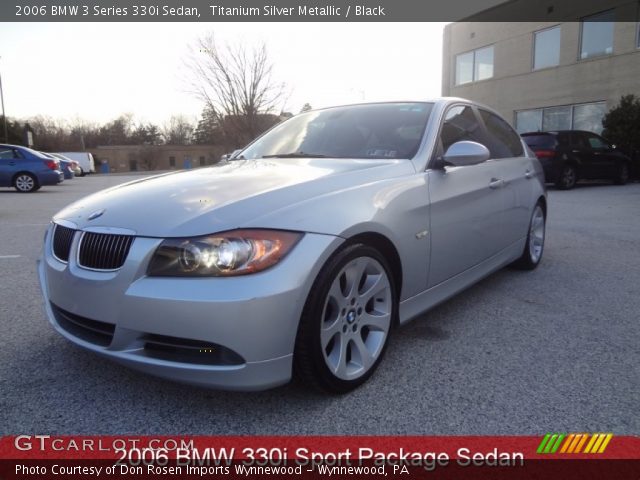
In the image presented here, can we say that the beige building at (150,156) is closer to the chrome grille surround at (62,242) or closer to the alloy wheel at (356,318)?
the chrome grille surround at (62,242)

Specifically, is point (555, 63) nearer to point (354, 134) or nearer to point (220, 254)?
point (354, 134)

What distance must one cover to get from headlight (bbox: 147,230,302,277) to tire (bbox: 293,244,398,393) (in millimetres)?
263

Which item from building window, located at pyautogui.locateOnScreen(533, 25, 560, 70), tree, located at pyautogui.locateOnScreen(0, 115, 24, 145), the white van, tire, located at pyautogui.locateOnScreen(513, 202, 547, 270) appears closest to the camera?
tire, located at pyautogui.locateOnScreen(513, 202, 547, 270)

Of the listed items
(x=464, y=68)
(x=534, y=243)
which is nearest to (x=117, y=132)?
(x=464, y=68)

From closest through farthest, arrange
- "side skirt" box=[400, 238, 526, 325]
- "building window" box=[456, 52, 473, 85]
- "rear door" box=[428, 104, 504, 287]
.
A: "side skirt" box=[400, 238, 526, 325] < "rear door" box=[428, 104, 504, 287] < "building window" box=[456, 52, 473, 85]

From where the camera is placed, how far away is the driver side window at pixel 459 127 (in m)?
3.14

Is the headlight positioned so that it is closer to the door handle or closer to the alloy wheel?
the alloy wheel

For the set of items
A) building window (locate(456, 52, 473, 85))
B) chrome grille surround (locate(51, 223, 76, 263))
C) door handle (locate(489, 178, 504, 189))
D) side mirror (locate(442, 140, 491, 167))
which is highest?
building window (locate(456, 52, 473, 85))

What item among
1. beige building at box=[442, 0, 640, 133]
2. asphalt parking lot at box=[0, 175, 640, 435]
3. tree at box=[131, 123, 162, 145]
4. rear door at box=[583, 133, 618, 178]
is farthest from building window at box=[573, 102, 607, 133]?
tree at box=[131, 123, 162, 145]

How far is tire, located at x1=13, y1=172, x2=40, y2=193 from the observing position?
14.5 meters

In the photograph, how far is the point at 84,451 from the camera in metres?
1.85

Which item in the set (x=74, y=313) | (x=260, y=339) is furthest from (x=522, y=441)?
(x=74, y=313)

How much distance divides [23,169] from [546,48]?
63.4 feet

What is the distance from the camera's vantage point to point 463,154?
2.81 m
